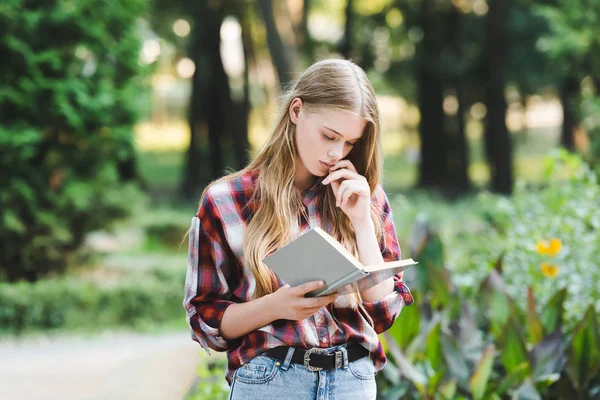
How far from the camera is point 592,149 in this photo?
7.88 m

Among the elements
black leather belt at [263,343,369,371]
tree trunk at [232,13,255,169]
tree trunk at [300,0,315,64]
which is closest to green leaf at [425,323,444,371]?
black leather belt at [263,343,369,371]

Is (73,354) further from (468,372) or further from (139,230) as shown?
(139,230)

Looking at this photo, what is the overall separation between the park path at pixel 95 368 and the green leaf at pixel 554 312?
5.93 ft

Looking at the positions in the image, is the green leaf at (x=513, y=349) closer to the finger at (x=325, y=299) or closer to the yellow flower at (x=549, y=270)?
the yellow flower at (x=549, y=270)

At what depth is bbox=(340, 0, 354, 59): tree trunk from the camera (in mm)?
19219

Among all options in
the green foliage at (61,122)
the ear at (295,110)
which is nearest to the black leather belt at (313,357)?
the ear at (295,110)

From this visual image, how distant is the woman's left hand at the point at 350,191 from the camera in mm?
2033

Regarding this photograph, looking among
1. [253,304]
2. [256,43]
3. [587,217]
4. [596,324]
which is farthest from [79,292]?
[256,43]

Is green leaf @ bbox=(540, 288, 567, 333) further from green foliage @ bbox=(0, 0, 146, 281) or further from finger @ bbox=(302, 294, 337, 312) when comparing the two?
green foliage @ bbox=(0, 0, 146, 281)

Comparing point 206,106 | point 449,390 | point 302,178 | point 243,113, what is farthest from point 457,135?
point 302,178

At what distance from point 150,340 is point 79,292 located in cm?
102

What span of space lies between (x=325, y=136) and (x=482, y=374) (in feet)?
5.74

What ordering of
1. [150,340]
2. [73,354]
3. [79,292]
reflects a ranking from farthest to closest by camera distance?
[79,292], [150,340], [73,354]

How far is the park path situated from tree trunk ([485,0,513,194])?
35.2 feet
